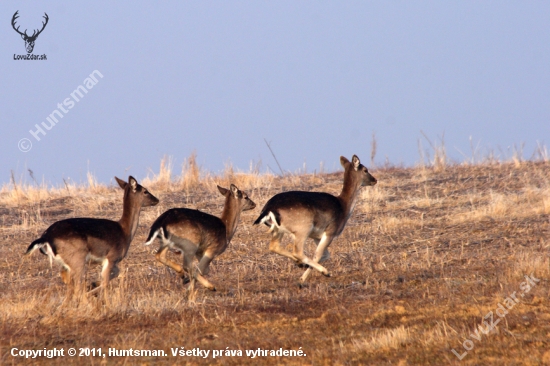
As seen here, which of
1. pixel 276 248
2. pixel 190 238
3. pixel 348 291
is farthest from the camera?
pixel 276 248

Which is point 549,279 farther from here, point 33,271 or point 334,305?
point 33,271

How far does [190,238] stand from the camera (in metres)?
9.96

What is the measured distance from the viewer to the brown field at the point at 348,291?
273 inches

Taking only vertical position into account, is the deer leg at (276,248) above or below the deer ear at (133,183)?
below

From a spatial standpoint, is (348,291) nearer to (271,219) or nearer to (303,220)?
(303,220)

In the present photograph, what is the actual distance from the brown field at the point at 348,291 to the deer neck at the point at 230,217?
73cm

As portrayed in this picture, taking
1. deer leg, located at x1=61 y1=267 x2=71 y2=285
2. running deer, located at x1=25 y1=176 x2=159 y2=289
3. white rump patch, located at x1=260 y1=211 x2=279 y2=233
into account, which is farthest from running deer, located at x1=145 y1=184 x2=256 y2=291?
deer leg, located at x1=61 y1=267 x2=71 y2=285

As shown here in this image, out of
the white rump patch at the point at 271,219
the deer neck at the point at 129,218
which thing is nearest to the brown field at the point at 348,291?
the deer neck at the point at 129,218

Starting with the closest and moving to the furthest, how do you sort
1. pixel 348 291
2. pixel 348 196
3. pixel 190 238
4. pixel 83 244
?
1. pixel 83 244
2. pixel 348 291
3. pixel 190 238
4. pixel 348 196

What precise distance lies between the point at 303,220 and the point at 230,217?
3.60ft

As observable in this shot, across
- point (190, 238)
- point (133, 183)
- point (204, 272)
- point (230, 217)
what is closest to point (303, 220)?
point (230, 217)

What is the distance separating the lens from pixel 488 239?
12969 mm

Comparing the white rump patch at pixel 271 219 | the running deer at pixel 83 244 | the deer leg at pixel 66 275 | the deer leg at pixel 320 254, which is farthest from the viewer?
the deer leg at pixel 320 254

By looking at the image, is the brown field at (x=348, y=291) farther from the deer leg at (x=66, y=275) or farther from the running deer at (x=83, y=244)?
the running deer at (x=83, y=244)
